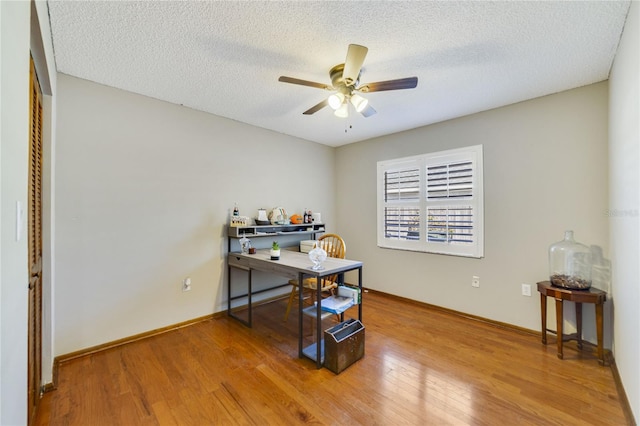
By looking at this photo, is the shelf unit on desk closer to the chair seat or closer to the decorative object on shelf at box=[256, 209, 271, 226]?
the decorative object on shelf at box=[256, 209, 271, 226]

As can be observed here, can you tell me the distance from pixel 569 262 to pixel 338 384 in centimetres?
236

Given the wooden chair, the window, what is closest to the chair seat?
the wooden chair

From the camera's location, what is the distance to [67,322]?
92.7 inches

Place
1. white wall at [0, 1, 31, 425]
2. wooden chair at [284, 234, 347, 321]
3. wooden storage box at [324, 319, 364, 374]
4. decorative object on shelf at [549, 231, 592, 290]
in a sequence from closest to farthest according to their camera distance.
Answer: white wall at [0, 1, 31, 425], wooden storage box at [324, 319, 364, 374], decorative object on shelf at [549, 231, 592, 290], wooden chair at [284, 234, 347, 321]

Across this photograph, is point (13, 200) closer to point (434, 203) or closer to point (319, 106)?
point (319, 106)

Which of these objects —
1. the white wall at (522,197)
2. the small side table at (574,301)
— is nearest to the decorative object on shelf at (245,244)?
the white wall at (522,197)

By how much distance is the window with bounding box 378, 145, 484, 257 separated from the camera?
324 centimetres

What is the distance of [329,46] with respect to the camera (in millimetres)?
1951

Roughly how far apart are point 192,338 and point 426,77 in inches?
128

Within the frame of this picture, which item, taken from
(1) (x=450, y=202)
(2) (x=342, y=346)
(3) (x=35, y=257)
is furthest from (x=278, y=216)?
(3) (x=35, y=257)

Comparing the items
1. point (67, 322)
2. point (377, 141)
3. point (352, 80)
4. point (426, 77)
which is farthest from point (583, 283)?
point (67, 322)

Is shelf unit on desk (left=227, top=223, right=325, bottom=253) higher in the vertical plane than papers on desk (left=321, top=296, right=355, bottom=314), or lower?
higher

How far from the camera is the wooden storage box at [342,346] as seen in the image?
2.17m

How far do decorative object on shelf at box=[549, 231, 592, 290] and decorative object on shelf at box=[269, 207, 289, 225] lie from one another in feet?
9.58
